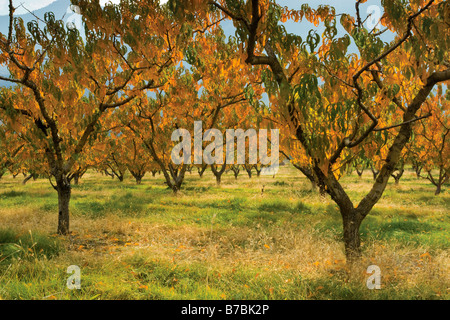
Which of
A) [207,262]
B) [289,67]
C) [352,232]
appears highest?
[289,67]

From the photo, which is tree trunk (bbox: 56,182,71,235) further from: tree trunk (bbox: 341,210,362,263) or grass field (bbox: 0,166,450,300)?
tree trunk (bbox: 341,210,362,263)

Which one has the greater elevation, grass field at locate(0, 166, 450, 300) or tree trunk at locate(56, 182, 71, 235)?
tree trunk at locate(56, 182, 71, 235)

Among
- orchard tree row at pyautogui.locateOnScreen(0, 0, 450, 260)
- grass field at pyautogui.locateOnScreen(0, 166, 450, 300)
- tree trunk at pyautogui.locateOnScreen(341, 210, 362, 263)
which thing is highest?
orchard tree row at pyautogui.locateOnScreen(0, 0, 450, 260)

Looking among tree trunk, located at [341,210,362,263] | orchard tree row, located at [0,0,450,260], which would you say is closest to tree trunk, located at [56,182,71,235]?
orchard tree row, located at [0,0,450,260]

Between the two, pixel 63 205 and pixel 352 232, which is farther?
pixel 63 205

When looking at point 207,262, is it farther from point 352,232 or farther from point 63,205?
point 63,205

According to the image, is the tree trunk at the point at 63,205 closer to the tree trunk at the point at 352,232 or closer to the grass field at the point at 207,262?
the grass field at the point at 207,262

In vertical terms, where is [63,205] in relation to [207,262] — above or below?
above

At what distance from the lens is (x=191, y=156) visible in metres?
17.0

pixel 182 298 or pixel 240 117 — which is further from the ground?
pixel 240 117

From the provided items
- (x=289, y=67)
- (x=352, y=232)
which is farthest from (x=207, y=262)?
(x=289, y=67)
